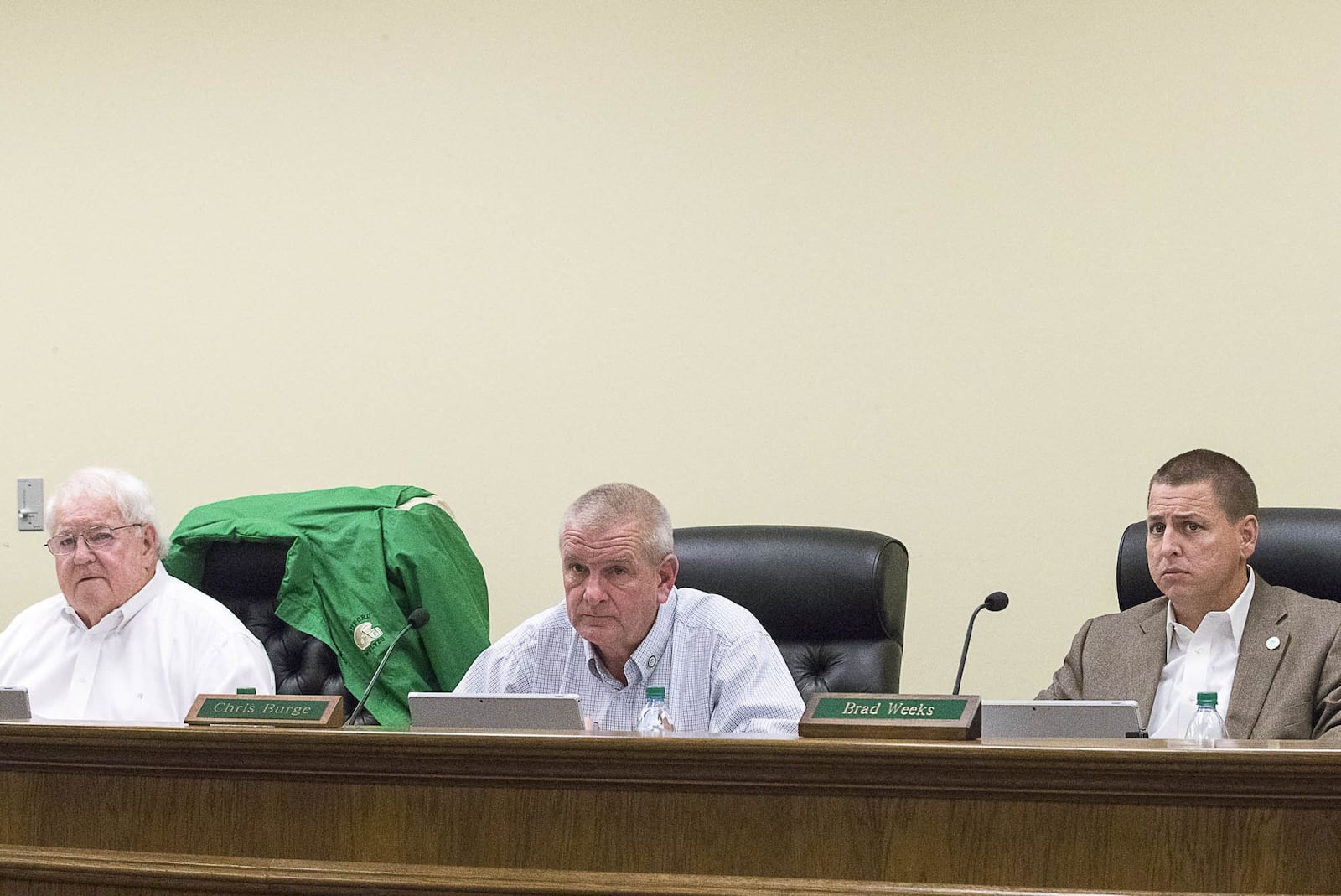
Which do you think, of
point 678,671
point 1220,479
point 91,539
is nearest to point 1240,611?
point 1220,479

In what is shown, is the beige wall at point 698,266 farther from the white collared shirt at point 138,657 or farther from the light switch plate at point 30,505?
the white collared shirt at point 138,657

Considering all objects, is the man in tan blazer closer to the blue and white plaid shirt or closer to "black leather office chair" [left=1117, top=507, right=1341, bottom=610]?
"black leather office chair" [left=1117, top=507, right=1341, bottom=610]

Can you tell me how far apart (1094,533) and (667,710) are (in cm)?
112

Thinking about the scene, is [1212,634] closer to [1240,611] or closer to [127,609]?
[1240,611]

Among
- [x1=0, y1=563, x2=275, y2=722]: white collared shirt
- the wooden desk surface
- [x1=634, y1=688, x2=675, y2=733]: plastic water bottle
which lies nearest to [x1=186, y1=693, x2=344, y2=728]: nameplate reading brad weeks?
the wooden desk surface

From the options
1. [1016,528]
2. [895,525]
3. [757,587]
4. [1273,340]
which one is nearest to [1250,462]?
[1273,340]

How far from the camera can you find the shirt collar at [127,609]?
3.00 meters

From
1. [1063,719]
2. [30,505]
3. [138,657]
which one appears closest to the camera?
[1063,719]

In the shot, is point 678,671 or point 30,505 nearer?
point 678,671

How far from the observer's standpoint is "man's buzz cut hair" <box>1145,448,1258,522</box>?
2.60m

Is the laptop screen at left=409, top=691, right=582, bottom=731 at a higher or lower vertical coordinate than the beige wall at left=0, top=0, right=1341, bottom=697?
lower

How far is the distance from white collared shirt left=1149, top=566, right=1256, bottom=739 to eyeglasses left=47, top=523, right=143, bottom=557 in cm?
202

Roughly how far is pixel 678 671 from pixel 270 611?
1.02 metres

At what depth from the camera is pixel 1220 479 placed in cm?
261
